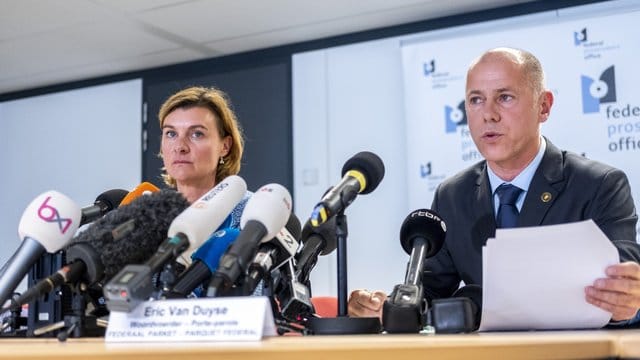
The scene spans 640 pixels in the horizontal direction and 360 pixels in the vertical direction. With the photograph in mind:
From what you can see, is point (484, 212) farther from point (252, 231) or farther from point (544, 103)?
point (252, 231)

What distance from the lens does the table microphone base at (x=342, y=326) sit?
1.17 m

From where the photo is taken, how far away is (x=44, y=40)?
4625mm

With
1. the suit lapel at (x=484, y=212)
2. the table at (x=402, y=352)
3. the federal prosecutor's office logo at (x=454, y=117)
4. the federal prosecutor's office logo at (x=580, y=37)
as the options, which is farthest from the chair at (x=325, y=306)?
the federal prosecutor's office logo at (x=580, y=37)

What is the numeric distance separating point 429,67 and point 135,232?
3.43 m

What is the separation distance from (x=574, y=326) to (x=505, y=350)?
0.62 meters

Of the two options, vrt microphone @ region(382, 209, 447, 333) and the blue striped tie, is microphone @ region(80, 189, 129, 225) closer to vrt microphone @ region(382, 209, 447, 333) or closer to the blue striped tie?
vrt microphone @ region(382, 209, 447, 333)

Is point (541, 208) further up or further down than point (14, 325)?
further up

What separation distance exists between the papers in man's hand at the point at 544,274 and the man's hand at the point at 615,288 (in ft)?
0.04

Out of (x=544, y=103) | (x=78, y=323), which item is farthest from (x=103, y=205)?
(x=544, y=103)

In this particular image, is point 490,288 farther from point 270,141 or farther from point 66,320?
point 270,141

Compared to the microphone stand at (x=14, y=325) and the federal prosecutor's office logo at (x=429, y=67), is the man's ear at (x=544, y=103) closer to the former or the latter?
the microphone stand at (x=14, y=325)

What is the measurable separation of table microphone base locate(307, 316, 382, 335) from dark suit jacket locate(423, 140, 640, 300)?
71 cm

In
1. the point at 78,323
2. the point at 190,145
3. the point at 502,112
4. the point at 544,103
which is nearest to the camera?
the point at 78,323

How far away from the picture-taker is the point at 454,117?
423 centimetres
